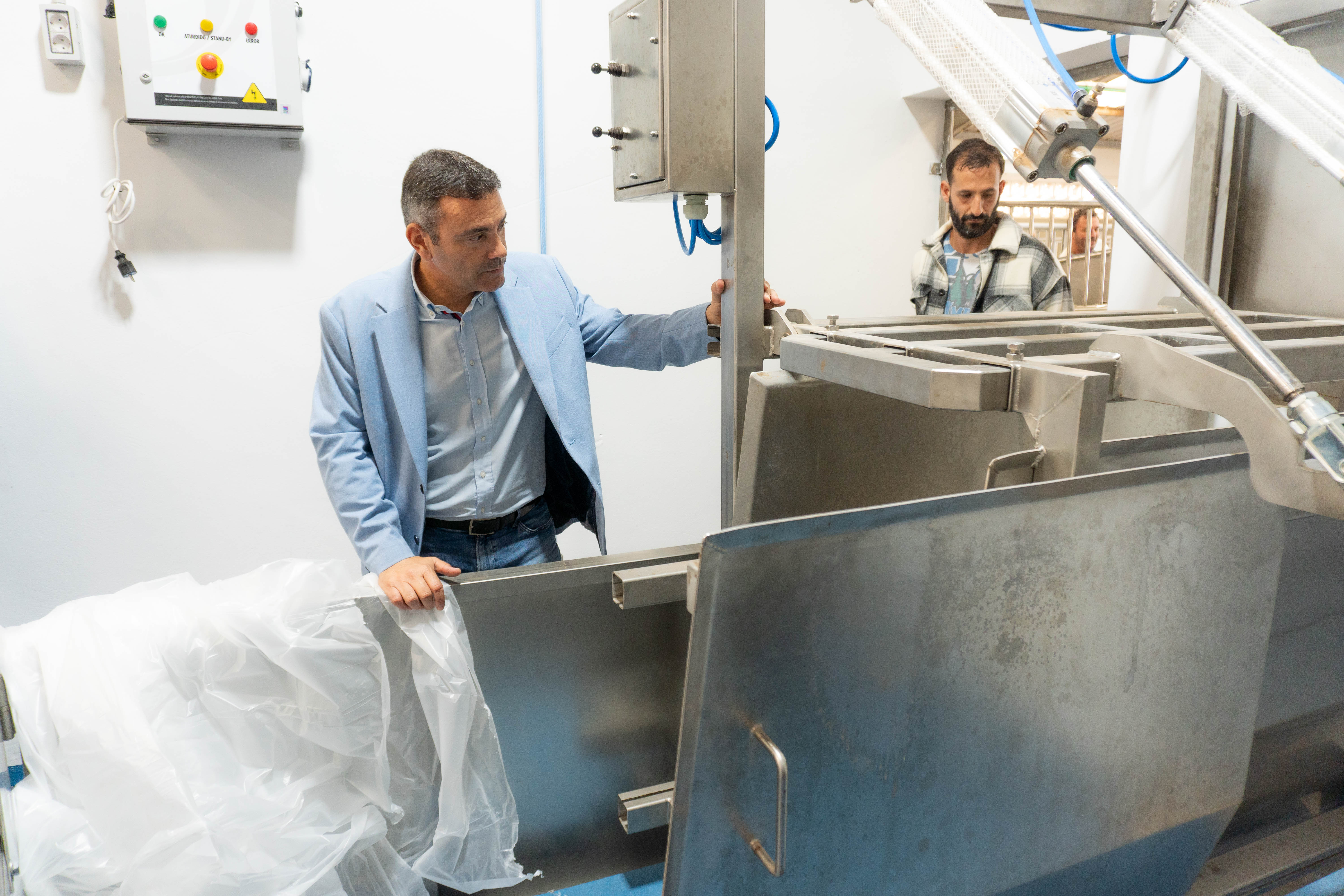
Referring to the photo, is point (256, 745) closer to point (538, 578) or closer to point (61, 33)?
point (538, 578)

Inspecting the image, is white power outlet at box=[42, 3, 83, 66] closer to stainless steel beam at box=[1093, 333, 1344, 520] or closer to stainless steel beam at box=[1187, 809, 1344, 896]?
stainless steel beam at box=[1093, 333, 1344, 520]

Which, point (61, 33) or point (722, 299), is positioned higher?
point (61, 33)

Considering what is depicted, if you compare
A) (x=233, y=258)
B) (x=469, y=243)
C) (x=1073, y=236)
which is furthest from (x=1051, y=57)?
(x=1073, y=236)

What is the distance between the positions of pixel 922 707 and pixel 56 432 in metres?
2.21

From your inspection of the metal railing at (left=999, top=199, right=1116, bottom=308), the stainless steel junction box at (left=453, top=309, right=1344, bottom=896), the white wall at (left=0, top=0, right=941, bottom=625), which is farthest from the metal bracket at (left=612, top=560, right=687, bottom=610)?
the metal railing at (left=999, top=199, right=1116, bottom=308)

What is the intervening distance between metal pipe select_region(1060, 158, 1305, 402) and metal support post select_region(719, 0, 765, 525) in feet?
1.44

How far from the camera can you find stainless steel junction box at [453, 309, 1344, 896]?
2.09 ft

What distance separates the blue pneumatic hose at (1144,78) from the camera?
54.2 inches

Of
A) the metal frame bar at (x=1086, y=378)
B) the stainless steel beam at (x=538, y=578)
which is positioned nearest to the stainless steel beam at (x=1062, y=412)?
the metal frame bar at (x=1086, y=378)

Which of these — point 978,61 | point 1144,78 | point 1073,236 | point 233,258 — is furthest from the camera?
point 1073,236

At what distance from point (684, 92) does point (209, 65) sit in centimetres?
141

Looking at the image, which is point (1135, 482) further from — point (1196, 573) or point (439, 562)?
point (439, 562)

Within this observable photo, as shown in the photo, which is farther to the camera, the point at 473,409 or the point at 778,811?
the point at 473,409

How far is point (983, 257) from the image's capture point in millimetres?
1966
